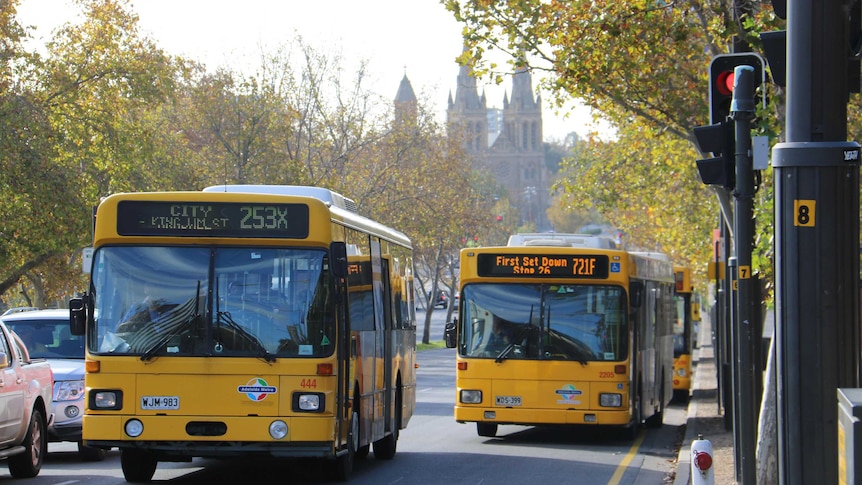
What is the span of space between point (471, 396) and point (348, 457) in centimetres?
505

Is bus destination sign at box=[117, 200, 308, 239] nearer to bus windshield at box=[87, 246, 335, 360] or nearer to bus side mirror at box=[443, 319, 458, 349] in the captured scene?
bus windshield at box=[87, 246, 335, 360]

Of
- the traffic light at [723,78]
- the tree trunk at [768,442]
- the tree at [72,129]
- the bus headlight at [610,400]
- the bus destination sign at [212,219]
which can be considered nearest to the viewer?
the traffic light at [723,78]

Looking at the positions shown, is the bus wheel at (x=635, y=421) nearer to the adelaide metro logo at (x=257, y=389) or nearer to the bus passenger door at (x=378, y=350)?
the bus passenger door at (x=378, y=350)

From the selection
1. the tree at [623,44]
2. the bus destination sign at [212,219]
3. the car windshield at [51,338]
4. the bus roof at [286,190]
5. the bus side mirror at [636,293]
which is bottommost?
the car windshield at [51,338]

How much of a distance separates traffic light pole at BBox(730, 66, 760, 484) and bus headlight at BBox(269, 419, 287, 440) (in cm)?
396

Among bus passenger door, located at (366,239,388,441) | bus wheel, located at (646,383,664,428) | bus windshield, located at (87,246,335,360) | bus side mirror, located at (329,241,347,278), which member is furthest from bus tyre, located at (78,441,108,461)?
bus wheel, located at (646,383,664,428)

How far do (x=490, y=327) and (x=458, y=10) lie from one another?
4557 mm

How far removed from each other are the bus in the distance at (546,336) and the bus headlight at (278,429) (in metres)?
6.45

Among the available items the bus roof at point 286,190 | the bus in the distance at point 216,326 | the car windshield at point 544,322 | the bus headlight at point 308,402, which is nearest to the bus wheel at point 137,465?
the bus in the distance at point 216,326

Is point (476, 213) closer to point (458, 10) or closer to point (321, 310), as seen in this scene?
point (458, 10)

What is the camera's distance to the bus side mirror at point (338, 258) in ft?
39.3

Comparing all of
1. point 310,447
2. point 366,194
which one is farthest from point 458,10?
point 366,194

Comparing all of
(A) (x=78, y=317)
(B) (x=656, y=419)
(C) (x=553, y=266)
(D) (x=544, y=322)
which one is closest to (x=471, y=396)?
Result: (D) (x=544, y=322)

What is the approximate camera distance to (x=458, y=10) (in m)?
19.0
